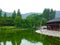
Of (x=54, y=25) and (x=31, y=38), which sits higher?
(x=54, y=25)

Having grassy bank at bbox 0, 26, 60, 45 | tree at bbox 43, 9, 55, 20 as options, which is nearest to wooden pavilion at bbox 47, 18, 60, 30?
grassy bank at bbox 0, 26, 60, 45

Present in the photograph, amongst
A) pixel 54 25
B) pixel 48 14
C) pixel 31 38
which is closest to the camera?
pixel 31 38

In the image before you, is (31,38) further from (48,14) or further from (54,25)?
(48,14)

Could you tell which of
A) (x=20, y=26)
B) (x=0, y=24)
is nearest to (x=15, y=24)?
(x=20, y=26)

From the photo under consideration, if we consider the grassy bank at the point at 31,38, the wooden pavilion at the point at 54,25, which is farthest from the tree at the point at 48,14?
the grassy bank at the point at 31,38

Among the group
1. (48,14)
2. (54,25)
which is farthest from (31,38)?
(48,14)

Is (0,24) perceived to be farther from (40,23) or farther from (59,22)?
(59,22)

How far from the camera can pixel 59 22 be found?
4678cm

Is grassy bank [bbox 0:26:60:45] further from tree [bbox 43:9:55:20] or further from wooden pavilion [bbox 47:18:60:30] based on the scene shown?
tree [bbox 43:9:55:20]

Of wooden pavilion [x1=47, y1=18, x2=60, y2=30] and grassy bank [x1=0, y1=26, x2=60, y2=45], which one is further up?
wooden pavilion [x1=47, y1=18, x2=60, y2=30]

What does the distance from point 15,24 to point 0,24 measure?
9.23m

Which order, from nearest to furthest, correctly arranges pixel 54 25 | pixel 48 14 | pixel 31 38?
pixel 31 38
pixel 54 25
pixel 48 14

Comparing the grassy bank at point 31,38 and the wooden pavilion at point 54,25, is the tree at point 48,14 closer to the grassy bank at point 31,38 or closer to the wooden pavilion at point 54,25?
the wooden pavilion at point 54,25

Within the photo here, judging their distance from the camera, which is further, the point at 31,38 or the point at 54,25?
the point at 54,25
